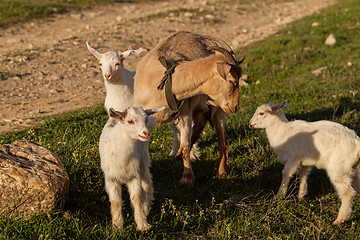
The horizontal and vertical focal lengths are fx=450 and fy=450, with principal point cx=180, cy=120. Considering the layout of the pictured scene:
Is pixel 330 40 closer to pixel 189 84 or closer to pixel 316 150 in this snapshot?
pixel 316 150

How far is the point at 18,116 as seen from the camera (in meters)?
8.79

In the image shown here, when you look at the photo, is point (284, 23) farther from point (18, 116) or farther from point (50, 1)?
point (18, 116)

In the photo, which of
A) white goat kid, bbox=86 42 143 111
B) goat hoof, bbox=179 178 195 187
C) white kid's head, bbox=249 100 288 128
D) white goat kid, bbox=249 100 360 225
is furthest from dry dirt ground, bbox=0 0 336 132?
white goat kid, bbox=249 100 360 225

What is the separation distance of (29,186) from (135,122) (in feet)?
4.17

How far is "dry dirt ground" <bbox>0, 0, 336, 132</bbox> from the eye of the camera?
1008 cm

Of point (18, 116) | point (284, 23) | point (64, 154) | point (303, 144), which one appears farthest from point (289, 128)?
point (284, 23)

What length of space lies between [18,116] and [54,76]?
286 cm

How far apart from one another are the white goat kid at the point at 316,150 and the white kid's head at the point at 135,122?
2.36m

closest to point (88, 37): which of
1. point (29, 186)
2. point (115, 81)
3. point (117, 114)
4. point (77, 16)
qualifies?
point (77, 16)

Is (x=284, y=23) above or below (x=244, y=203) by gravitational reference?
below

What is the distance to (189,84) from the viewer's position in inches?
243

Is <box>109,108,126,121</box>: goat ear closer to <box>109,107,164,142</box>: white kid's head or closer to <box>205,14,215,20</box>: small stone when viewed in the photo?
<box>109,107,164,142</box>: white kid's head

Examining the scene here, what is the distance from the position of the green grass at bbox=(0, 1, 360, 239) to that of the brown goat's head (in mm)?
1202

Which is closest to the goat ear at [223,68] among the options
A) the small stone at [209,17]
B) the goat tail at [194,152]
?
the goat tail at [194,152]
